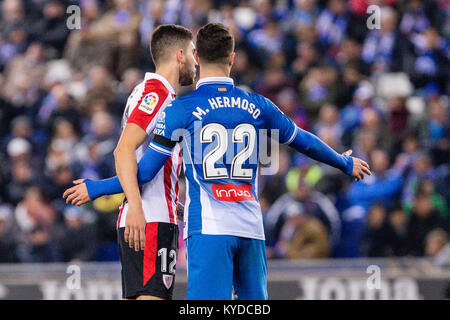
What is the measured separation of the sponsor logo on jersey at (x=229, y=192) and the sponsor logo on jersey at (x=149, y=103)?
0.76 m

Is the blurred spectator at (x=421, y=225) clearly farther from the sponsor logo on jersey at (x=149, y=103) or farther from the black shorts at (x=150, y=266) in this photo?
the sponsor logo on jersey at (x=149, y=103)

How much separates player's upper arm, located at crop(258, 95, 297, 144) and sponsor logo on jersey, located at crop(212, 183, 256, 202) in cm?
46

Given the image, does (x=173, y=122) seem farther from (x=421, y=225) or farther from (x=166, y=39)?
(x=421, y=225)

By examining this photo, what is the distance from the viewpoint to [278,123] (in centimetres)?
572

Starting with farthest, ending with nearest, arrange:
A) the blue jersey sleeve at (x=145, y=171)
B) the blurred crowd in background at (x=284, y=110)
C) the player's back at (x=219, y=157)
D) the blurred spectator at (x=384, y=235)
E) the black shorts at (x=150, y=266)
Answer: the blurred crowd in background at (x=284, y=110) < the blurred spectator at (x=384, y=235) < the black shorts at (x=150, y=266) < the blue jersey sleeve at (x=145, y=171) < the player's back at (x=219, y=157)

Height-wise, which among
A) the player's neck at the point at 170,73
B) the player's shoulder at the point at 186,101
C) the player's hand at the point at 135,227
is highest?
the player's neck at the point at 170,73

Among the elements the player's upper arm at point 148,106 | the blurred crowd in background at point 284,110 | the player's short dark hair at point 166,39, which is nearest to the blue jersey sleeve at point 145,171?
the player's upper arm at point 148,106

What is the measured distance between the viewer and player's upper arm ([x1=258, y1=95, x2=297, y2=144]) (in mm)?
5703

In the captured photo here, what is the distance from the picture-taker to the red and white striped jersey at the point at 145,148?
19.2 ft

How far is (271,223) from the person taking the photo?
38.2ft
